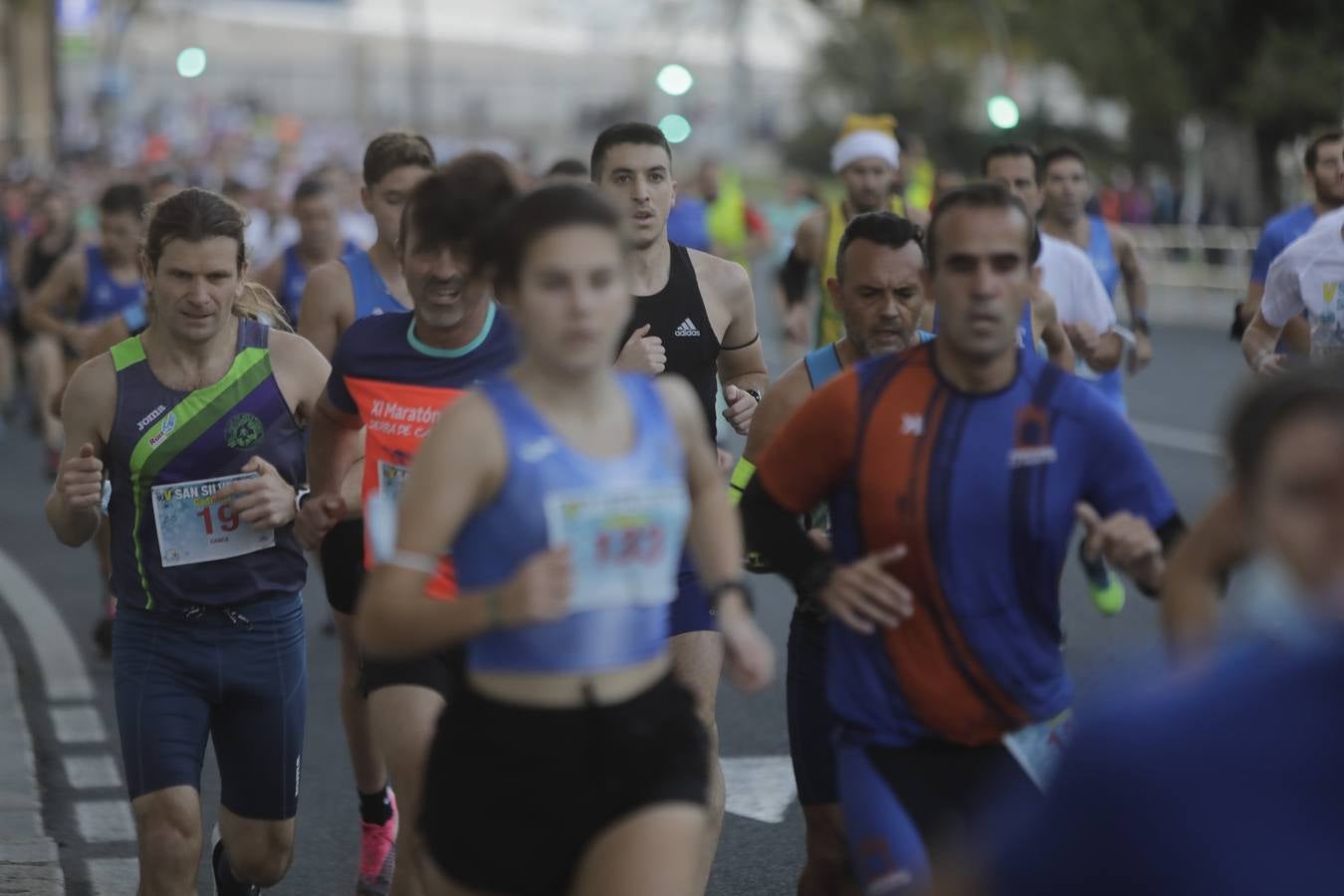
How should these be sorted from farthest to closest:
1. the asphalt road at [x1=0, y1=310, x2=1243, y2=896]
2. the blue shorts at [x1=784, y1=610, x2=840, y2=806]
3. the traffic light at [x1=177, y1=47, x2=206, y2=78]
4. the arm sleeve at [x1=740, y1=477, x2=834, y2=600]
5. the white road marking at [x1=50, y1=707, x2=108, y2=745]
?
1. the traffic light at [x1=177, y1=47, x2=206, y2=78]
2. the white road marking at [x1=50, y1=707, x2=108, y2=745]
3. the asphalt road at [x1=0, y1=310, x2=1243, y2=896]
4. the blue shorts at [x1=784, y1=610, x2=840, y2=806]
5. the arm sleeve at [x1=740, y1=477, x2=834, y2=600]

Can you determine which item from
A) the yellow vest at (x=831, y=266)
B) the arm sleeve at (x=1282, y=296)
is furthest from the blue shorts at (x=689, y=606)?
the yellow vest at (x=831, y=266)

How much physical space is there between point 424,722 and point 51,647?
17.3ft

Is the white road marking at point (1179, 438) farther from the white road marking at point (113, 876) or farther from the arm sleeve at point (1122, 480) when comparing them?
the arm sleeve at point (1122, 480)

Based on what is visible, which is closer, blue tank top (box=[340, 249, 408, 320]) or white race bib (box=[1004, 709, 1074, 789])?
white race bib (box=[1004, 709, 1074, 789])

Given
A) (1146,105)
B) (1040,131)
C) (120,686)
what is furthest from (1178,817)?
(1040,131)

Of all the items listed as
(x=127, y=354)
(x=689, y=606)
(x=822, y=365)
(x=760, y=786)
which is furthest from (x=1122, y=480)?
(x=760, y=786)

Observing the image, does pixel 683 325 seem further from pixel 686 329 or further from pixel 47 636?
pixel 47 636

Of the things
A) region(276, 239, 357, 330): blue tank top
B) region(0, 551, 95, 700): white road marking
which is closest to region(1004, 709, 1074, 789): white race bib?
region(0, 551, 95, 700): white road marking

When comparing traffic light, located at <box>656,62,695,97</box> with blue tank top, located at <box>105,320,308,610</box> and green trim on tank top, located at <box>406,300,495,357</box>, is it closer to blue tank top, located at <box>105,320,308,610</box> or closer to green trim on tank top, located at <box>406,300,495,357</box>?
green trim on tank top, located at <box>406,300,495,357</box>

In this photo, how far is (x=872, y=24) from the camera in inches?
2864

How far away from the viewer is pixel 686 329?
625 cm

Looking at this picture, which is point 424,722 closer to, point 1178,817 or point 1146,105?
point 1178,817

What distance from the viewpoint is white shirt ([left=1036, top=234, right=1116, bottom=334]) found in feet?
28.8

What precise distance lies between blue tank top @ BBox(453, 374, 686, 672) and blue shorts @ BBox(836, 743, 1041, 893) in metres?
0.62
